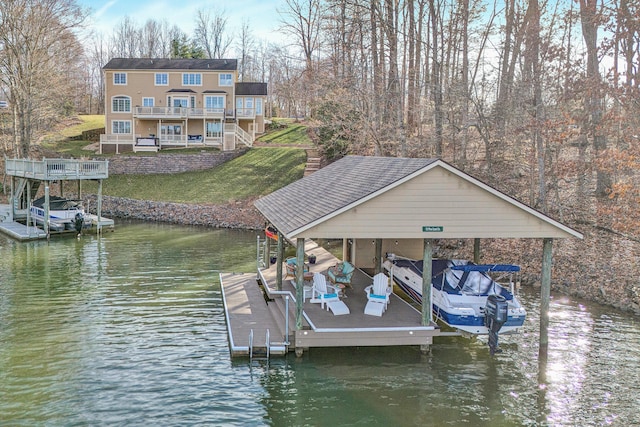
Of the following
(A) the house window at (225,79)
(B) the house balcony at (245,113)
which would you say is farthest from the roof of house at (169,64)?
(B) the house balcony at (245,113)

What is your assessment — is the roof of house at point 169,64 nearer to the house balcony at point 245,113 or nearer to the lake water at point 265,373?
the house balcony at point 245,113

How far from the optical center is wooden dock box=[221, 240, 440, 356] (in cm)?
1241

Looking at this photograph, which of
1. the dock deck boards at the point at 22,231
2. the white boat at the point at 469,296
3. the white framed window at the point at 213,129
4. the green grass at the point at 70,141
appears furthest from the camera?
the white framed window at the point at 213,129

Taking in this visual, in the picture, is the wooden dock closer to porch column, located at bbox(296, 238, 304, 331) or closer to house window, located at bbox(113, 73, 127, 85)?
porch column, located at bbox(296, 238, 304, 331)

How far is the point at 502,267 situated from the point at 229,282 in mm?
9283

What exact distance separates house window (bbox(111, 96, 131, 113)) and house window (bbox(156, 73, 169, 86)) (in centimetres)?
320

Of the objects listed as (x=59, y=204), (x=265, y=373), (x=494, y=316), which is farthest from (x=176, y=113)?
(x=494, y=316)

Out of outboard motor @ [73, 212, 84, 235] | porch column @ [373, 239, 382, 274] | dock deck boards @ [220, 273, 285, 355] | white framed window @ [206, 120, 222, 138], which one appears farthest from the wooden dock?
white framed window @ [206, 120, 222, 138]

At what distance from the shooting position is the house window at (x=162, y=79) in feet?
171

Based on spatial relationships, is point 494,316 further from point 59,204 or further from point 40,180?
point 40,180

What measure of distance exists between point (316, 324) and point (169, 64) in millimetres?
46007

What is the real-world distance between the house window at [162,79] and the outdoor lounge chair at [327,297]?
140 ft

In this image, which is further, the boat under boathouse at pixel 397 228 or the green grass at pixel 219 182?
the green grass at pixel 219 182

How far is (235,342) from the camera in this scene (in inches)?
504
